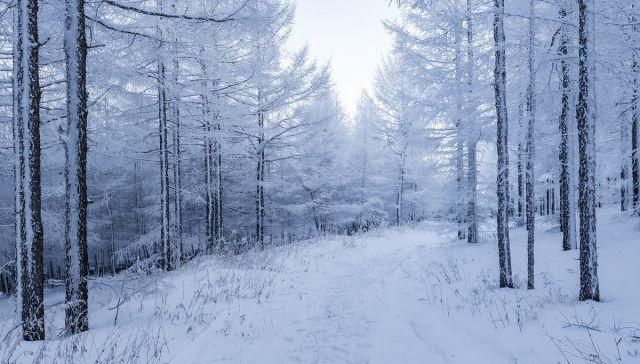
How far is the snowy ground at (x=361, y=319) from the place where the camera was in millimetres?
4785

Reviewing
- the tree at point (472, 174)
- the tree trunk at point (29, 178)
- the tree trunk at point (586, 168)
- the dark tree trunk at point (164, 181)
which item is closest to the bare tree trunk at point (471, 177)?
the tree at point (472, 174)

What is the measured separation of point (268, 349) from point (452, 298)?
173 inches

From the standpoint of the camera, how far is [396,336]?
18.8ft

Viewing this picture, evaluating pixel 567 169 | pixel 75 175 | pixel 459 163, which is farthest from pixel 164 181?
pixel 567 169

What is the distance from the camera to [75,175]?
5.69 meters

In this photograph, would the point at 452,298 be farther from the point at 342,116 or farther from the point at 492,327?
the point at 342,116

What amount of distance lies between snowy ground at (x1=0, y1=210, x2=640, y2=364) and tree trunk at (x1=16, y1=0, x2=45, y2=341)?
593 millimetres

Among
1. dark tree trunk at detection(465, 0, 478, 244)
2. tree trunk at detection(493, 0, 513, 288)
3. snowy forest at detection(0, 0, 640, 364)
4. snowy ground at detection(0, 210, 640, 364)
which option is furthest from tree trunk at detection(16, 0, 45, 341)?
dark tree trunk at detection(465, 0, 478, 244)

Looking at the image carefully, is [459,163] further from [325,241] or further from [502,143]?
[502,143]

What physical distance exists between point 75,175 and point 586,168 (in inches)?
320

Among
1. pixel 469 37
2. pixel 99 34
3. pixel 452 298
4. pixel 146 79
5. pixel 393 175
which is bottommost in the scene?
pixel 452 298

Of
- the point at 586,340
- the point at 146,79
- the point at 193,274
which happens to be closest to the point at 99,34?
the point at 146,79

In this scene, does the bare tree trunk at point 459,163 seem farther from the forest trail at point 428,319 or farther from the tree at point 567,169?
the forest trail at point 428,319

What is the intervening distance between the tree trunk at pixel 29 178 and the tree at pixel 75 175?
0.35m
